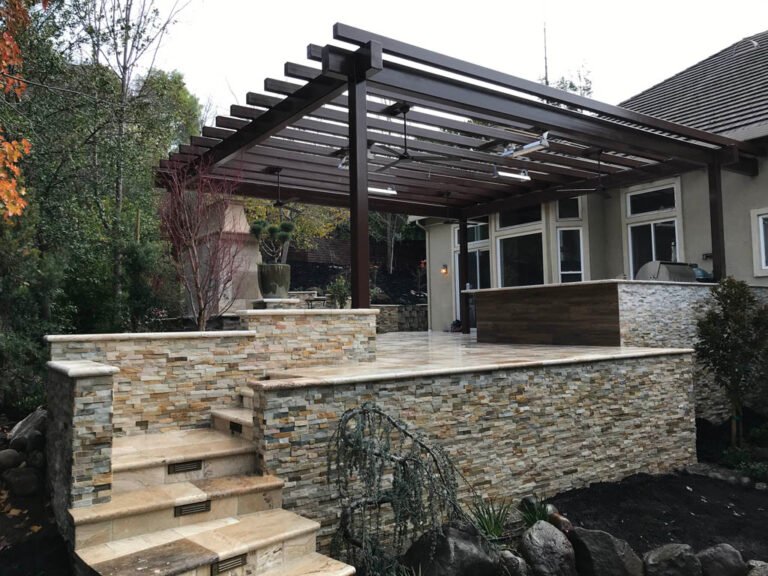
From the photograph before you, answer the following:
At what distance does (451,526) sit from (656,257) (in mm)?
8768

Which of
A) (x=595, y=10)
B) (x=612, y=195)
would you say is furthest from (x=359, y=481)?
(x=595, y=10)

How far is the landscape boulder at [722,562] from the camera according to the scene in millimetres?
4270

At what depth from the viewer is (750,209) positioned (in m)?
9.38

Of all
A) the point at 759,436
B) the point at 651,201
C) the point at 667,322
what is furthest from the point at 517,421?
the point at 651,201

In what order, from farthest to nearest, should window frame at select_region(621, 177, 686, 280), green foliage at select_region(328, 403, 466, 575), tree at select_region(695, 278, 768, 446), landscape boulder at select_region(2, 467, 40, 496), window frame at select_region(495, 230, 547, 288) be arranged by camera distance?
1. window frame at select_region(495, 230, 547, 288)
2. window frame at select_region(621, 177, 686, 280)
3. tree at select_region(695, 278, 768, 446)
4. landscape boulder at select_region(2, 467, 40, 496)
5. green foliage at select_region(328, 403, 466, 575)

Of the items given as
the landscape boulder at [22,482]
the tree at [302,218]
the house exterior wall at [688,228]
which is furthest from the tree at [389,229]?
the landscape boulder at [22,482]

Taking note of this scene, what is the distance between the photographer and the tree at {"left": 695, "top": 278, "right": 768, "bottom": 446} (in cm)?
712

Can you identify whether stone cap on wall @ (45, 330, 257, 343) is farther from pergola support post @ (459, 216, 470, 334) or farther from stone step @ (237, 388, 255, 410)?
pergola support post @ (459, 216, 470, 334)

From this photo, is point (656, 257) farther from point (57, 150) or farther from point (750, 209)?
point (57, 150)

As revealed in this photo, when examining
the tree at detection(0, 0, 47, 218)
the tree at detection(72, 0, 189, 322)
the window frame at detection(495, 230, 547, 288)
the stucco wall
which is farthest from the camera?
the stucco wall

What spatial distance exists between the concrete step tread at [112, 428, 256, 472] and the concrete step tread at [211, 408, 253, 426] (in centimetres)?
13

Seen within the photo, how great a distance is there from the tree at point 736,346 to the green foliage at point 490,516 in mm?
3991

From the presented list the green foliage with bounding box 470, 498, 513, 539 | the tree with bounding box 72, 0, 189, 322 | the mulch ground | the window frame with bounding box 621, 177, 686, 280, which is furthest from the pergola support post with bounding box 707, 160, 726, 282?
the tree with bounding box 72, 0, 189, 322

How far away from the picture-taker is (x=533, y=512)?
4.91 metres
